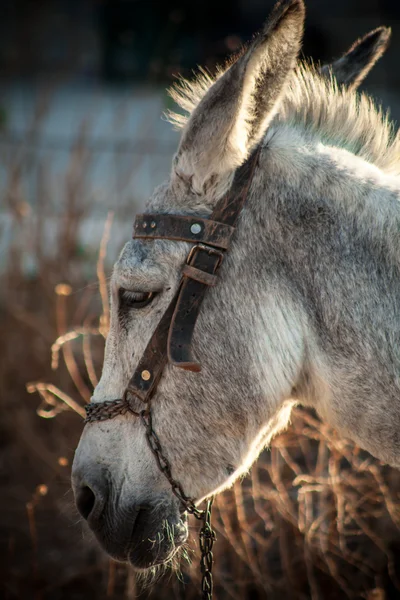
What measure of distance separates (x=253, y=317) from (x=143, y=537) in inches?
31.1

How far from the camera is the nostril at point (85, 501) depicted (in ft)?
6.41

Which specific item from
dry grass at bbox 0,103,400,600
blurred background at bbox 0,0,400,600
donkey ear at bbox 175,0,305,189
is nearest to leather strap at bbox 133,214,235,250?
donkey ear at bbox 175,0,305,189

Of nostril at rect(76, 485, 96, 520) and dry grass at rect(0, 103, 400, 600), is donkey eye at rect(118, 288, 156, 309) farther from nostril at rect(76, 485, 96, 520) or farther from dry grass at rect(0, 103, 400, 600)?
dry grass at rect(0, 103, 400, 600)

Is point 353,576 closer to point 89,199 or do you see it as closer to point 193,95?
point 193,95

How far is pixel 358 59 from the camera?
2.39 meters

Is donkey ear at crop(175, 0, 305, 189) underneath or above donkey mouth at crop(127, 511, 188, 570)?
above

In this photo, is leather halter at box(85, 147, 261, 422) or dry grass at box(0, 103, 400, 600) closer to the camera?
leather halter at box(85, 147, 261, 422)

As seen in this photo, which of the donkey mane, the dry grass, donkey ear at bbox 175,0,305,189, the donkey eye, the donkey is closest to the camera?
donkey ear at bbox 175,0,305,189

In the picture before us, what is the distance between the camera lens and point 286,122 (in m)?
2.01

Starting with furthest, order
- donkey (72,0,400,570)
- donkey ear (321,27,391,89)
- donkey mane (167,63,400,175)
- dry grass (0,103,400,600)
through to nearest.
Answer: dry grass (0,103,400,600) → donkey ear (321,27,391,89) → donkey mane (167,63,400,175) → donkey (72,0,400,570)

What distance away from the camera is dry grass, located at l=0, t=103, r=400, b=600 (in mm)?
3045

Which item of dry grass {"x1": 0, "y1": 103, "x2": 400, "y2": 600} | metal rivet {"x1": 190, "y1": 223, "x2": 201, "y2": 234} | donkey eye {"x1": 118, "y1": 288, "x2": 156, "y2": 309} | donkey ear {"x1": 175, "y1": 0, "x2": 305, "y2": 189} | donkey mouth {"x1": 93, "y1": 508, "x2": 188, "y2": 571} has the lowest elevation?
dry grass {"x1": 0, "y1": 103, "x2": 400, "y2": 600}

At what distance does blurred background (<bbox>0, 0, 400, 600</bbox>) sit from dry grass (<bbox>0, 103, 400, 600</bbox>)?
0.01 m

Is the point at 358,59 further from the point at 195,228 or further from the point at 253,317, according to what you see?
the point at 253,317
